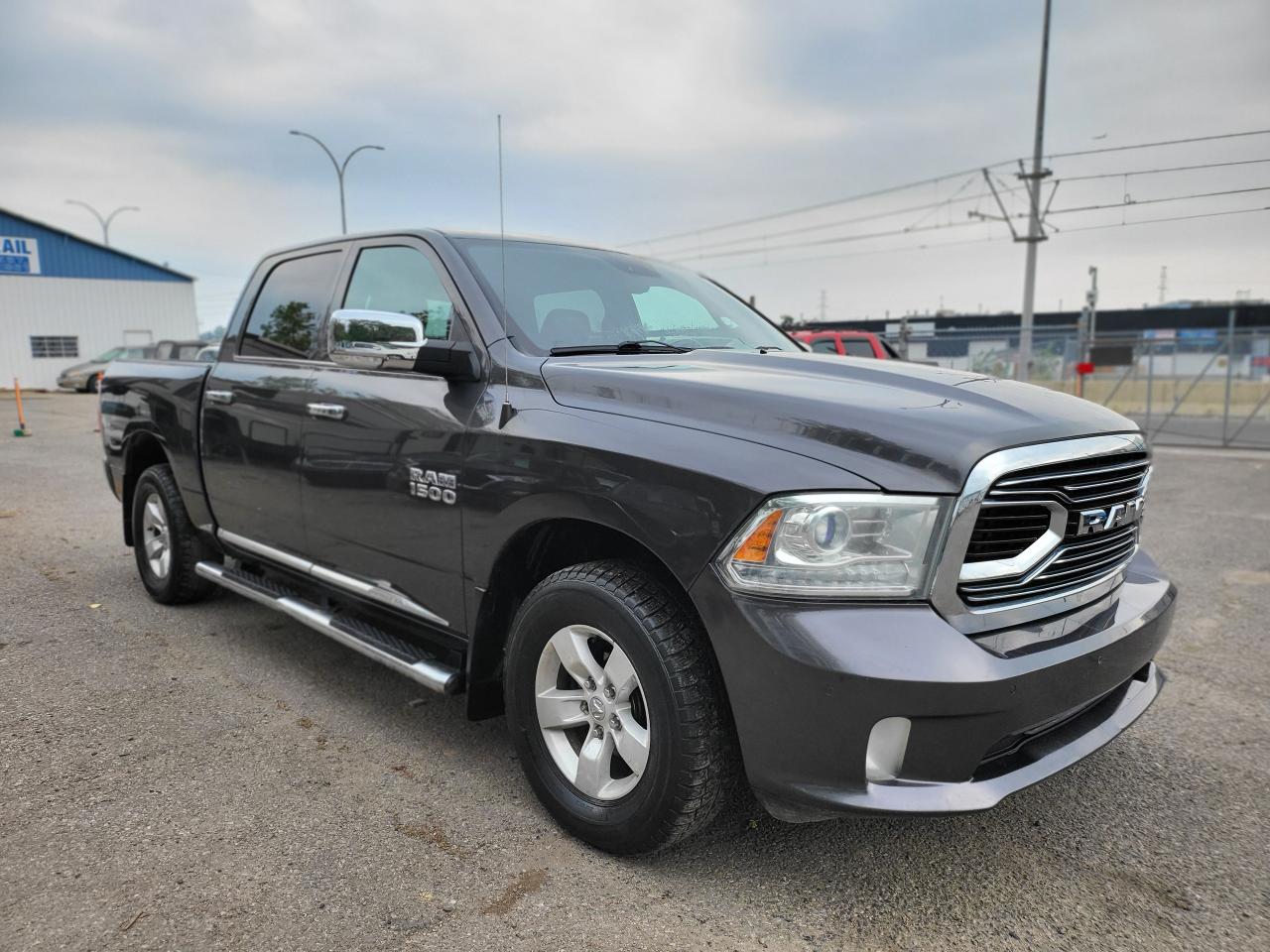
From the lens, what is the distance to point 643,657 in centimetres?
220

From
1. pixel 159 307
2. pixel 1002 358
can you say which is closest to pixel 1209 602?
pixel 1002 358

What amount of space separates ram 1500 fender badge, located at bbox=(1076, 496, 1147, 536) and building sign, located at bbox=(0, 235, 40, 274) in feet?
140

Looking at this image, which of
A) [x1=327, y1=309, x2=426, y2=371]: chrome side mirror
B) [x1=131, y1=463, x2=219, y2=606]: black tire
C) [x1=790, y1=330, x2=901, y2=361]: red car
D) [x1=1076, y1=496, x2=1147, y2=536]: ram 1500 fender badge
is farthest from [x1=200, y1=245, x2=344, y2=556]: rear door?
[x1=790, y1=330, x2=901, y2=361]: red car

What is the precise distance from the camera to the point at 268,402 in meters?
3.73

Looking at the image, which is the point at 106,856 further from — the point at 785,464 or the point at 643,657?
the point at 785,464

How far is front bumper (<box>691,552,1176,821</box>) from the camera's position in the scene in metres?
1.91

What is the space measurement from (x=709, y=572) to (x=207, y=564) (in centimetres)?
336


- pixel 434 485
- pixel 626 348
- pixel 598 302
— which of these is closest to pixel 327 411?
pixel 434 485

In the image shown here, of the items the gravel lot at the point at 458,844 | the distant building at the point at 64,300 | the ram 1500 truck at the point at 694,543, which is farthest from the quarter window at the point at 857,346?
the distant building at the point at 64,300

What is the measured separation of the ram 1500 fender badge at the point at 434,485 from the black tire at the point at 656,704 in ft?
1.65

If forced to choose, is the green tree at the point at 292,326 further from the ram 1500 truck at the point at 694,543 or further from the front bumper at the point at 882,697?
the front bumper at the point at 882,697

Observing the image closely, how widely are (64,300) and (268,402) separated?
40.4 meters

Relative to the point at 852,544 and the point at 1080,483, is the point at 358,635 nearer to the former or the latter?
the point at 852,544

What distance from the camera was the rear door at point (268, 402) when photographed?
11.8 ft
